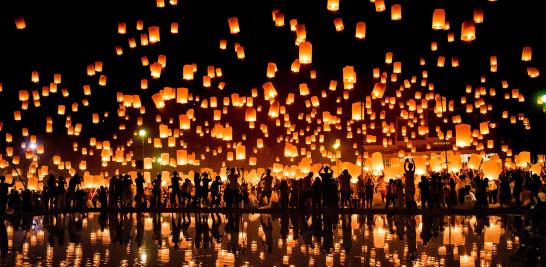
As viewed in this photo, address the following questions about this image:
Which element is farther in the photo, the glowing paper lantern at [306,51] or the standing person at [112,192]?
the standing person at [112,192]

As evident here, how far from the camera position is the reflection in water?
Result: 805 centimetres

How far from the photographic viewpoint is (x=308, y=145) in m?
40.5

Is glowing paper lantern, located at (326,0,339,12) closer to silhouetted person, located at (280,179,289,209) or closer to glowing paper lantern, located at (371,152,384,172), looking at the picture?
silhouetted person, located at (280,179,289,209)

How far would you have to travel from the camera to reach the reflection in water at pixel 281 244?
8.05 metres

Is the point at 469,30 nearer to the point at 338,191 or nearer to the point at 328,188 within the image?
the point at 328,188

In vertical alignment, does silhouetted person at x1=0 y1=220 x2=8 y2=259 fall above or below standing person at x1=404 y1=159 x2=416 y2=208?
below

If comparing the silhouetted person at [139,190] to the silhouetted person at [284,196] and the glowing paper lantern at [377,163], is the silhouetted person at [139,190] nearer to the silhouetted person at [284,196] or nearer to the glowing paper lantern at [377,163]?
the silhouetted person at [284,196]

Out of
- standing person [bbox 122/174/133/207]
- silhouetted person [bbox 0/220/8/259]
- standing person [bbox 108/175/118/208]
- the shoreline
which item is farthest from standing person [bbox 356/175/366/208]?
silhouetted person [bbox 0/220/8/259]

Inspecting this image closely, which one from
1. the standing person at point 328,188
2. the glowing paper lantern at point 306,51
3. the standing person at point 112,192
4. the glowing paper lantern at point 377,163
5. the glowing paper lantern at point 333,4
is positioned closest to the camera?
the glowing paper lantern at point 333,4

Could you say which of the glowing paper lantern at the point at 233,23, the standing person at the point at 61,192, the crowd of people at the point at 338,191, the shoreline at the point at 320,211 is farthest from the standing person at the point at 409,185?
the standing person at the point at 61,192

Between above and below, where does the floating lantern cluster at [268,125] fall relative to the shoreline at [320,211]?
above

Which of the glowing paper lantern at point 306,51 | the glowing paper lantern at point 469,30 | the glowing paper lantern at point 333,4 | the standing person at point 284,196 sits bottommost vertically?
the standing person at point 284,196

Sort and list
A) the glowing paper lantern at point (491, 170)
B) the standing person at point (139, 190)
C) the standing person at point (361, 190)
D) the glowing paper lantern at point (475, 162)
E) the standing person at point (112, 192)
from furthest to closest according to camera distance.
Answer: the glowing paper lantern at point (475, 162) → the glowing paper lantern at point (491, 170) → the standing person at point (112, 192) → the standing person at point (139, 190) → the standing person at point (361, 190)

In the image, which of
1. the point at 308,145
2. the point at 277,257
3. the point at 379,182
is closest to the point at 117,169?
the point at 308,145
